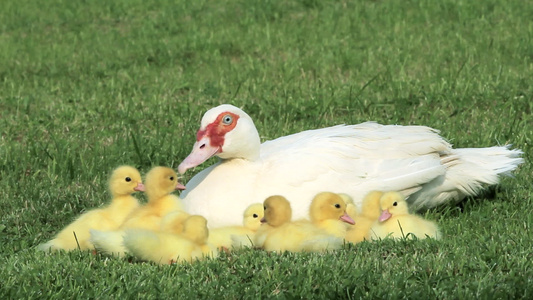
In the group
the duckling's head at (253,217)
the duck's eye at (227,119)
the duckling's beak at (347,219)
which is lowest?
the duckling's beak at (347,219)

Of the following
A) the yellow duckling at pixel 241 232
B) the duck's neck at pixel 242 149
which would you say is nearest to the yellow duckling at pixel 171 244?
the yellow duckling at pixel 241 232

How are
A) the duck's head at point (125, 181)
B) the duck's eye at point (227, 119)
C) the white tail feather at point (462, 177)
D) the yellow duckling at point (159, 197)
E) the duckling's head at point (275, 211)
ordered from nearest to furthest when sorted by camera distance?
the duckling's head at point (275, 211)
the yellow duckling at point (159, 197)
the duck's head at point (125, 181)
the duck's eye at point (227, 119)
the white tail feather at point (462, 177)

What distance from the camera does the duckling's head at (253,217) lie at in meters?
5.95

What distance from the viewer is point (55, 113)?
31.9 feet

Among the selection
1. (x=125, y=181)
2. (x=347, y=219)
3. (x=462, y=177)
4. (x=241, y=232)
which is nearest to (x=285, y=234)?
(x=241, y=232)

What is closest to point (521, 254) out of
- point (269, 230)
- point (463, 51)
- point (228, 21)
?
point (269, 230)

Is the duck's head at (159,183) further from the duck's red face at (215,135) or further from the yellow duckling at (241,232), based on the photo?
the yellow duckling at (241,232)

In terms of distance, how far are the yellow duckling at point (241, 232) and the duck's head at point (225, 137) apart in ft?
1.79

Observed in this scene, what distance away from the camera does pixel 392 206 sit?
5.98 m

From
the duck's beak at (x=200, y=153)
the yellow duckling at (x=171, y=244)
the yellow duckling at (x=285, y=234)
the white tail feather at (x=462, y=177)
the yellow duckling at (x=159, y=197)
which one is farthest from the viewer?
the white tail feather at (x=462, y=177)

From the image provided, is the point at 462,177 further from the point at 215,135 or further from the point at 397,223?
the point at 215,135

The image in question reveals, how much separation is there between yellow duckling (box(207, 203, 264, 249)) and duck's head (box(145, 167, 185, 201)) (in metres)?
0.44

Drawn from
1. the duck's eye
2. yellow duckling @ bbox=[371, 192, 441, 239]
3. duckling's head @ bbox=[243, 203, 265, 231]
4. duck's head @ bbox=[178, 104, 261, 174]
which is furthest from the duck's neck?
yellow duckling @ bbox=[371, 192, 441, 239]

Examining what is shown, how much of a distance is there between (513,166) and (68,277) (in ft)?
11.3
